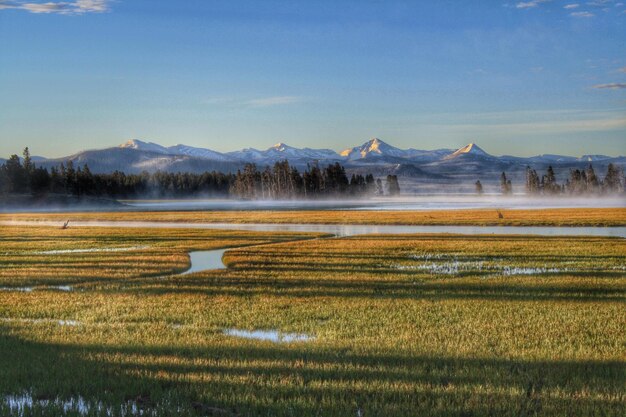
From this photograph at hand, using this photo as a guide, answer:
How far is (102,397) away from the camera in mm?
11547

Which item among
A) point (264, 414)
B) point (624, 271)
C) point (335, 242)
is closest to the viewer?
point (264, 414)

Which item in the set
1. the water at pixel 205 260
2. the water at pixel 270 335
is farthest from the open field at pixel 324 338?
the water at pixel 205 260

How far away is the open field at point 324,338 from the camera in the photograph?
1134 centimetres

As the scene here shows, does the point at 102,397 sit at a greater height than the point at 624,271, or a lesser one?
greater

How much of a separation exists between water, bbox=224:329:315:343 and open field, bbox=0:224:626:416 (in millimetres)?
256

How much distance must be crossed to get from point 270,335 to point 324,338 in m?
1.55

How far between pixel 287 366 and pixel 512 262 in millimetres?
23272

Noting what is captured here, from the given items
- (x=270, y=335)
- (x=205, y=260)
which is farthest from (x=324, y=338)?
(x=205, y=260)

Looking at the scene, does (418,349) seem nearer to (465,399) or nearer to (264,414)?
(465,399)

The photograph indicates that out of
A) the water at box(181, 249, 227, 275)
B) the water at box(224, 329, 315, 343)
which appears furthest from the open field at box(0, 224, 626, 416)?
the water at box(181, 249, 227, 275)

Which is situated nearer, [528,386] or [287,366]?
[528,386]

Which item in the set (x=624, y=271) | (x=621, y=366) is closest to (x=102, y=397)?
(x=621, y=366)

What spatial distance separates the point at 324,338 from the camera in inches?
651

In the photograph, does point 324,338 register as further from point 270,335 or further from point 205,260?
point 205,260
